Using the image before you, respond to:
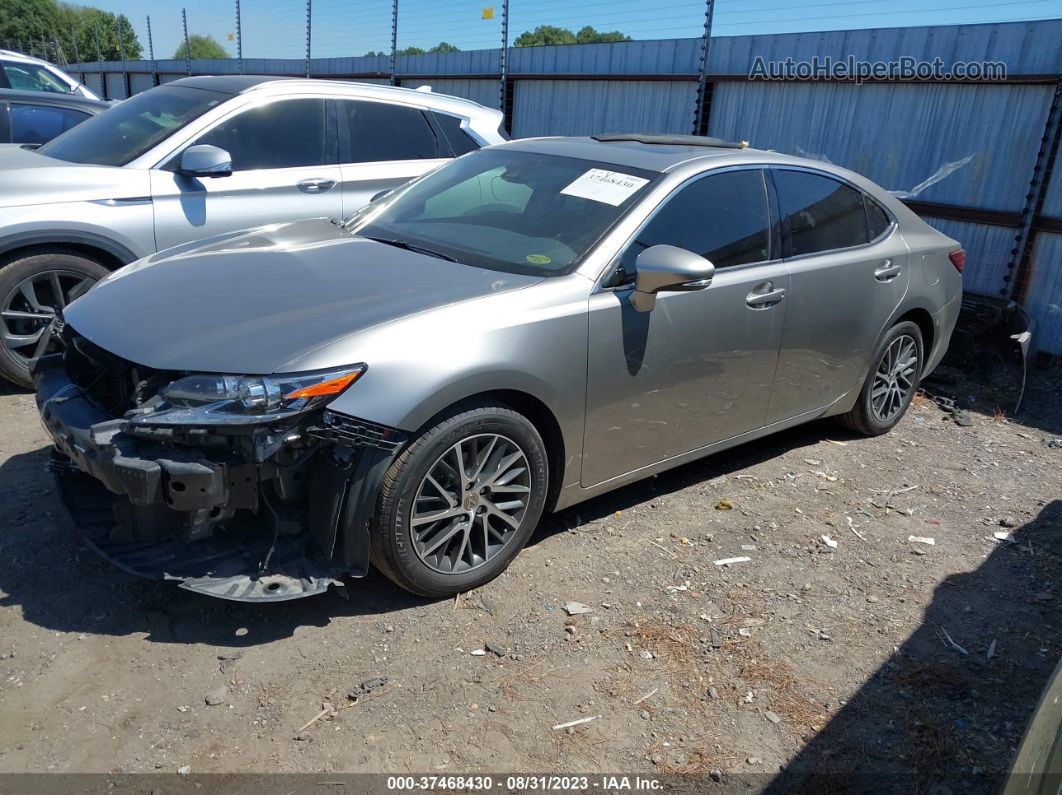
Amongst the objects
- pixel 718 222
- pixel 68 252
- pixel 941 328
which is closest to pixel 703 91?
pixel 941 328

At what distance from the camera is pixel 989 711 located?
3.12 m

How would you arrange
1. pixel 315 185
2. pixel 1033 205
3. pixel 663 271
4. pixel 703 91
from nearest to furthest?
1. pixel 663 271
2. pixel 315 185
3. pixel 1033 205
4. pixel 703 91

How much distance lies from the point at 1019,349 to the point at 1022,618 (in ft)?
11.9

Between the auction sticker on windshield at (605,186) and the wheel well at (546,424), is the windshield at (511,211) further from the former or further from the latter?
the wheel well at (546,424)

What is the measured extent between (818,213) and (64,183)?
4366mm

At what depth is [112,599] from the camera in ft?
10.8

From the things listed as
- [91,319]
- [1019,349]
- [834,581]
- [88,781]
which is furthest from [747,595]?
[1019,349]

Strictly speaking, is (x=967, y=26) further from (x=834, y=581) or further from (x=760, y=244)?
(x=834, y=581)

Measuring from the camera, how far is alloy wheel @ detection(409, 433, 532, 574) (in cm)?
327

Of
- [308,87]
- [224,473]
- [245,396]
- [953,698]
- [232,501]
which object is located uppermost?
[308,87]

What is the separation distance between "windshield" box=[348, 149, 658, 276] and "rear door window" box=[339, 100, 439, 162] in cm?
178

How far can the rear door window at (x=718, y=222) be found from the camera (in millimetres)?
3861

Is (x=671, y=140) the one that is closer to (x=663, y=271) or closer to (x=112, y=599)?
(x=663, y=271)

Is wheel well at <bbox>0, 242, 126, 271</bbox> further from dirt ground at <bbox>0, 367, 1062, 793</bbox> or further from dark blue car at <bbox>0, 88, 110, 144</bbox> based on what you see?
dark blue car at <bbox>0, 88, 110, 144</bbox>
